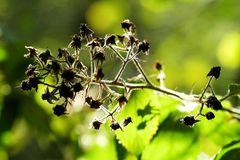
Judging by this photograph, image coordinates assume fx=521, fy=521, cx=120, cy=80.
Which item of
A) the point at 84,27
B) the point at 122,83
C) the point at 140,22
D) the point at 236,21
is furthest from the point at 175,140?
the point at 140,22

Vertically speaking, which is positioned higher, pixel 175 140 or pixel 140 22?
pixel 140 22

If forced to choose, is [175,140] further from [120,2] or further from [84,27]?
[120,2]

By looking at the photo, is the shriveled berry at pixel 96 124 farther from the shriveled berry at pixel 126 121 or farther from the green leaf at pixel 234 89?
the green leaf at pixel 234 89

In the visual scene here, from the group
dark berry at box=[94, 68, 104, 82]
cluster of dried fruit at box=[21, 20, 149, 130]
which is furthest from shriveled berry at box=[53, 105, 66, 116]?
dark berry at box=[94, 68, 104, 82]

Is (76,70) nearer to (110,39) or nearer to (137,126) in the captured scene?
(110,39)

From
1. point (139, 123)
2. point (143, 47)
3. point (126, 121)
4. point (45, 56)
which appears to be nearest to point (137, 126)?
point (139, 123)
